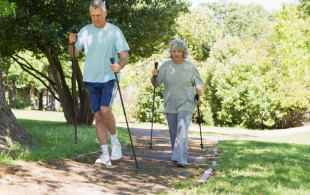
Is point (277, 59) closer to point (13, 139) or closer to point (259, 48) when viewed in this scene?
point (259, 48)

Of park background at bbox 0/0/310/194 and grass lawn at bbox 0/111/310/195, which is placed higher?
park background at bbox 0/0/310/194

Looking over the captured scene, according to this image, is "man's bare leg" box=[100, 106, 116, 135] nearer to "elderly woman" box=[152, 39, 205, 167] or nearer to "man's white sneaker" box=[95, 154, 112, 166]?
"man's white sneaker" box=[95, 154, 112, 166]

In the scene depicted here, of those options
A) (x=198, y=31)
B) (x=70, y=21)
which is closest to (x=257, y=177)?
(x=70, y=21)

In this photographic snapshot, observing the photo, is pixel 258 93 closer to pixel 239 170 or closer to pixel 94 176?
pixel 239 170

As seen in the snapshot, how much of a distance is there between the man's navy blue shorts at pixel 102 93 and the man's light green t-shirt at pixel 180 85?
1084 mm

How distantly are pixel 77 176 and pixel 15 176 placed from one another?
70 cm

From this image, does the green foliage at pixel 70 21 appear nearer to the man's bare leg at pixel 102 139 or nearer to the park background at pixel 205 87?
the park background at pixel 205 87

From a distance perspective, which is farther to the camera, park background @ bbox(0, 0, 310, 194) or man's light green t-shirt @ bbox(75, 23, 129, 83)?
park background @ bbox(0, 0, 310, 194)

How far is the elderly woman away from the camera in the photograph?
591 cm

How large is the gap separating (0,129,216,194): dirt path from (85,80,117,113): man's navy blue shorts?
2.77 feet

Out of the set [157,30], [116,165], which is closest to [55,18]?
[157,30]

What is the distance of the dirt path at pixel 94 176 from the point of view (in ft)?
12.8

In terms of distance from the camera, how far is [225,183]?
14.4 feet

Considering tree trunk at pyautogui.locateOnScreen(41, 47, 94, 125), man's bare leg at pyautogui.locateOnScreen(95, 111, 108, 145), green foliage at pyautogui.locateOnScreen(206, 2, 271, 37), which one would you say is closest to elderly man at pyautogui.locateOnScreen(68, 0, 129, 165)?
man's bare leg at pyautogui.locateOnScreen(95, 111, 108, 145)
